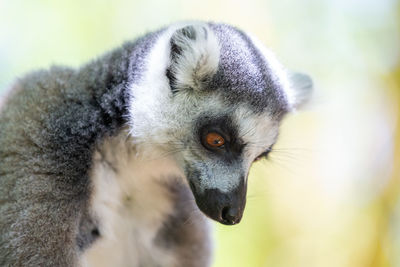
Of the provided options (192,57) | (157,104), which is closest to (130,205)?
(157,104)

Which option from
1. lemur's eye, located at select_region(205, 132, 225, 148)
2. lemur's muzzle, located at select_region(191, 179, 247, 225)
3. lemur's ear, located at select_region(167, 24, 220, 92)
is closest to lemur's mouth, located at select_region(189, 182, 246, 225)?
lemur's muzzle, located at select_region(191, 179, 247, 225)

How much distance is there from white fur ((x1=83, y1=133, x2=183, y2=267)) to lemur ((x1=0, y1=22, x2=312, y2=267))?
1 cm

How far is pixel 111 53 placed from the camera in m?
4.00

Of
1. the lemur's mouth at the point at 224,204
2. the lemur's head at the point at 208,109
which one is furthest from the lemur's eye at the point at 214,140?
the lemur's mouth at the point at 224,204

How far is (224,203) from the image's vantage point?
335cm

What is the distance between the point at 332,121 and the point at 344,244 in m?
1.97

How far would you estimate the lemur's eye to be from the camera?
11.5 feet

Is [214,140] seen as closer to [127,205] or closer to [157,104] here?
[157,104]

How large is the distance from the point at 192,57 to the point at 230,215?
1168 mm

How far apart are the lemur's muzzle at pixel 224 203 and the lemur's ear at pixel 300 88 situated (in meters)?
1.40

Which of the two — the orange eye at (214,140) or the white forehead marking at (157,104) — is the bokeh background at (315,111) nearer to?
the white forehead marking at (157,104)

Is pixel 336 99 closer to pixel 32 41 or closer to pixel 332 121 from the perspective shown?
pixel 332 121

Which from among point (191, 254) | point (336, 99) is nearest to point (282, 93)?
point (191, 254)

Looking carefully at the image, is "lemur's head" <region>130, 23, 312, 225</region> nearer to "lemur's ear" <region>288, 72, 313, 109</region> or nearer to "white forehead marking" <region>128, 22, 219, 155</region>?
"white forehead marking" <region>128, 22, 219, 155</region>
